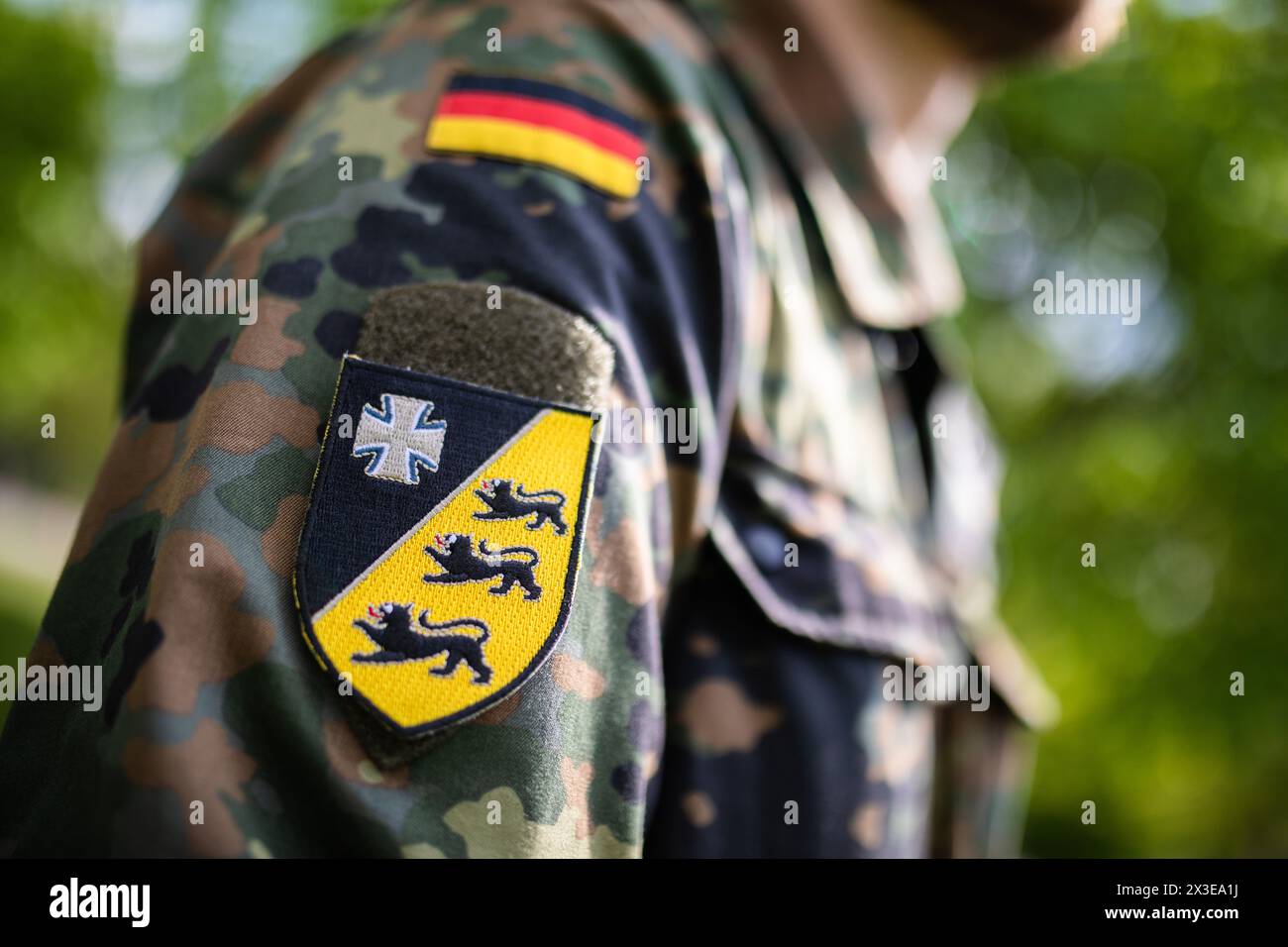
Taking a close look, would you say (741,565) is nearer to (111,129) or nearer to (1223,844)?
(1223,844)

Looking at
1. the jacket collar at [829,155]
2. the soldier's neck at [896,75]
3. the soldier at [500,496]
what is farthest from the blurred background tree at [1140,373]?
the soldier at [500,496]

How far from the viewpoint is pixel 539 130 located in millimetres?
915

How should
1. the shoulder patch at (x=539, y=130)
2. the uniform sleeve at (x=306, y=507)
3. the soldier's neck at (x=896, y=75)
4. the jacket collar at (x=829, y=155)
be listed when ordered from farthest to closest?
the soldier's neck at (x=896, y=75), the jacket collar at (x=829, y=155), the shoulder patch at (x=539, y=130), the uniform sleeve at (x=306, y=507)

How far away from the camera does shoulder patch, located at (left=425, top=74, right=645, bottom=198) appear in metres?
0.90

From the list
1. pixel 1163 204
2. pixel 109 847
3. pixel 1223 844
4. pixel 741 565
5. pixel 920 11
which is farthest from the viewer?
pixel 1223 844

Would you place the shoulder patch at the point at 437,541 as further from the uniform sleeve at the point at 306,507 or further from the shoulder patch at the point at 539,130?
the shoulder patch at the point at 539,130

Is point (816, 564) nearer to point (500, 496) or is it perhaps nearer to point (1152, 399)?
point (500, 496)

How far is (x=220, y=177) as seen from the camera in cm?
109

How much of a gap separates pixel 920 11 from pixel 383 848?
126cm

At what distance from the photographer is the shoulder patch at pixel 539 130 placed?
90 centimetres

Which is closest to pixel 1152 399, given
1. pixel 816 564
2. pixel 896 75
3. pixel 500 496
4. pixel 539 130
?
pixel 896 75

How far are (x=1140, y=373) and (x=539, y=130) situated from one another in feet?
15.1
